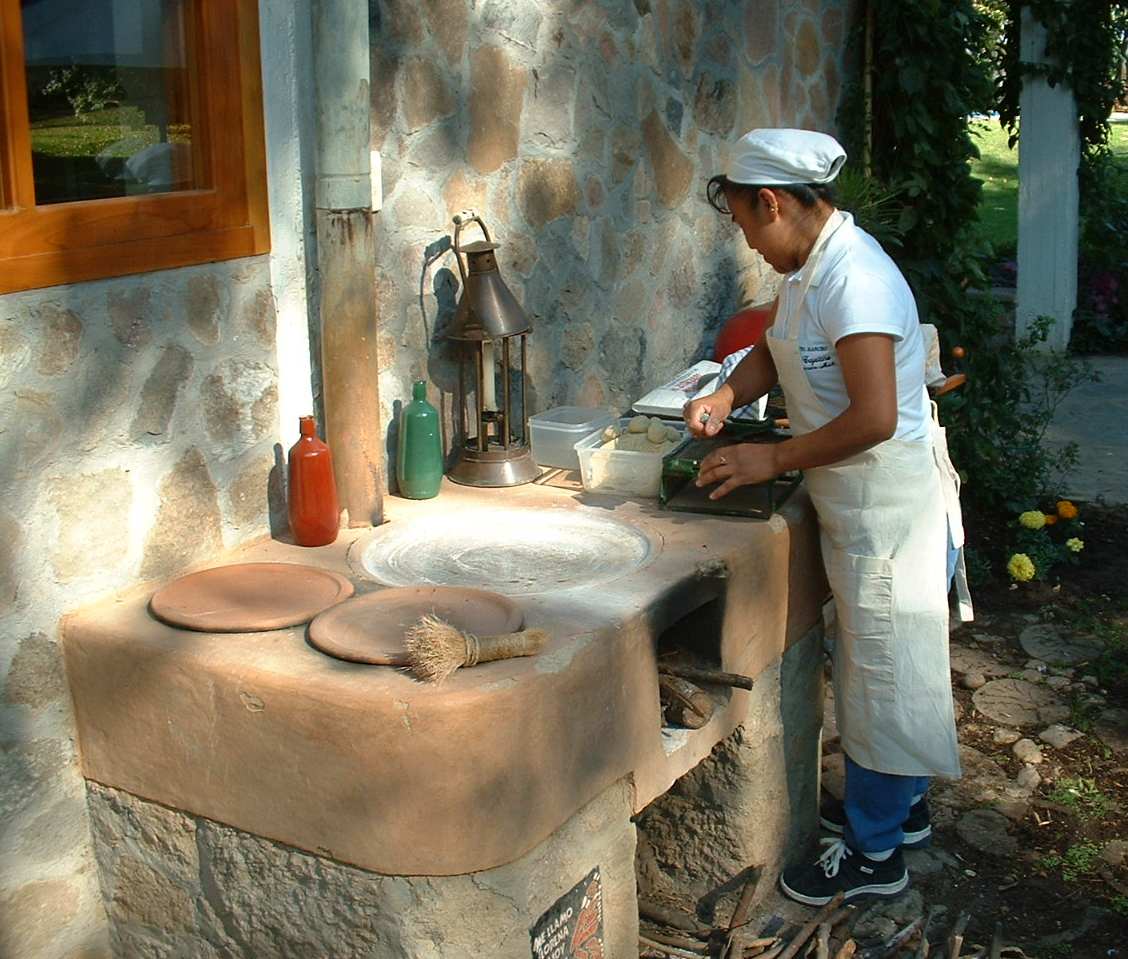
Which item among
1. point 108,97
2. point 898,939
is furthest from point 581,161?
point 898,939

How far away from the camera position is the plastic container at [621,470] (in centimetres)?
375

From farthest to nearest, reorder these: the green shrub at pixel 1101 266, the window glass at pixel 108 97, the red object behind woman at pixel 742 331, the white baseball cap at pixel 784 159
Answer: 1. the green shrub at pixel 1101 266
2. the red object behind woman at pixel 742 331
3. the white baseball cap at pixel 784 159
4. the window glass at pixel 108 97

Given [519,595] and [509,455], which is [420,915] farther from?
[509,455]

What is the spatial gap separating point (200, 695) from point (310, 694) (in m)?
0.27

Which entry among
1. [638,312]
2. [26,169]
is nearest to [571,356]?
[638,312]

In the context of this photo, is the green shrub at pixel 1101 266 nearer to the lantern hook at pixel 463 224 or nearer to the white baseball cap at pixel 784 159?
the lantern hook at pixel 463 224

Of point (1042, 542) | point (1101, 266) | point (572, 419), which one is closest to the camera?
point (572, 419)

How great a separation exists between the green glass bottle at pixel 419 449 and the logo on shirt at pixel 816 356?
974 mm

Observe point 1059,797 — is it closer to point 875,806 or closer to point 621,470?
point 875,806

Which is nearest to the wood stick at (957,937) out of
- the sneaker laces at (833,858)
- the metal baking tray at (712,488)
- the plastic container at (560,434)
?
the sneaker laces at (833,858)

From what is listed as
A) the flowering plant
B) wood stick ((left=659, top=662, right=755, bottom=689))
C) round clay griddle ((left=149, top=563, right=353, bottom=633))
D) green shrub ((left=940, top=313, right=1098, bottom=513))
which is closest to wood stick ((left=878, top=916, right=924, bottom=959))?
wood stick ((left=659, top=662, right=755, bottom=689))

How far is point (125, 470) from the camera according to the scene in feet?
9.64

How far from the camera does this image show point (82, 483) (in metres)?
2.84

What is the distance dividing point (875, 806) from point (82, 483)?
2076 millimetres
